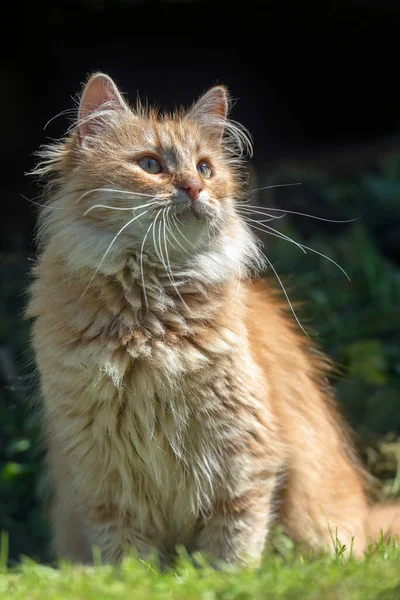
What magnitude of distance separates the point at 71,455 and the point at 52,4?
5.18 m

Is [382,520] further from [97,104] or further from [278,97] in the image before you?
[278,97]

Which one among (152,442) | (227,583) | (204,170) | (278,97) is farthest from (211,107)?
(278,97)

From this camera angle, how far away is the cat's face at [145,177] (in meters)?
2.89

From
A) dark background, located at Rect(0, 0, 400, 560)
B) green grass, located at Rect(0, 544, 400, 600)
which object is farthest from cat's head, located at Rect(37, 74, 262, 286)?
dark background, located at Rect(0, 0, 400, 560)

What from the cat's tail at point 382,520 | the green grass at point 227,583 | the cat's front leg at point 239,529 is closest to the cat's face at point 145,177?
the cat's front leg at point 239,529

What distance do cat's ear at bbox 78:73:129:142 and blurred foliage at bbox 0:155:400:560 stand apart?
1.05m

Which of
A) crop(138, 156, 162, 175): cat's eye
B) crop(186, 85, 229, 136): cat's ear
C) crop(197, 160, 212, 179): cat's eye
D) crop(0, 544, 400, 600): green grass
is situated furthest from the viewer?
crop(186, 85, 229, 136): cat's ear

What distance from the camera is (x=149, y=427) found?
2.94 meters

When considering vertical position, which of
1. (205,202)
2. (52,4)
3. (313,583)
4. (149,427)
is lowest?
(313,583)

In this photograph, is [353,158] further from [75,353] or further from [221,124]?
[75,353]

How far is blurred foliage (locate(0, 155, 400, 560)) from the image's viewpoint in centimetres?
452

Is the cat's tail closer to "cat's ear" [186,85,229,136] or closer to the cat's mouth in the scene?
the cat's mouth

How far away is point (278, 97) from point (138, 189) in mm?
5679

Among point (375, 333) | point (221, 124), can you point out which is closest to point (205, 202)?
point (221, 124)
